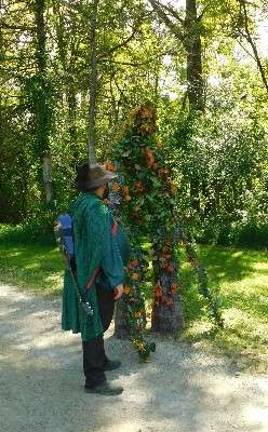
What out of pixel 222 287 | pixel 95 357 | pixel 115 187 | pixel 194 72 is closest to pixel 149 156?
pixel 115 187

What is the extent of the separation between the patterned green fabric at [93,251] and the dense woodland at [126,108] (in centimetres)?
747

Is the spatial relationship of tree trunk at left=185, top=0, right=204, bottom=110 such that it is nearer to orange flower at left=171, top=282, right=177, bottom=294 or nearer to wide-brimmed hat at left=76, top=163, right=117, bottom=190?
orange flower at left=171, top=282, right=177, bottom=294

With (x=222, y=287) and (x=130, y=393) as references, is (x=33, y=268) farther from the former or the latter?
(x=130, y=393)

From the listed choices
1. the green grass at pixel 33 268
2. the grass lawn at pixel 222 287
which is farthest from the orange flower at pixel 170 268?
the green grass at pixel 33 268

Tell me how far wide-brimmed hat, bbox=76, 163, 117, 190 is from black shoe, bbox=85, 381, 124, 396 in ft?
5.95

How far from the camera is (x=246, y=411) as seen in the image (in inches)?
199

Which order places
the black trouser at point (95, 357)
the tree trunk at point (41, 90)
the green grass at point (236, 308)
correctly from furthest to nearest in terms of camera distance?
1. the tree trunk at point (41, 90)
2. the green grass at point (236, 308)
3. the black trouser at point (95, 357)

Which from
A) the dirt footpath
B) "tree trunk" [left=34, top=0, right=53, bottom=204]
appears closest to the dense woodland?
"tree trunk" [left=34, top=0, right=53, bottom=204]

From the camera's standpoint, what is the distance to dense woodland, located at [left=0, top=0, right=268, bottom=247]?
1490 cm

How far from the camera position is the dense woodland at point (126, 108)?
48.9ft

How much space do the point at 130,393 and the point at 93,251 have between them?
1.35m

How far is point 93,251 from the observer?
5410 millimetres

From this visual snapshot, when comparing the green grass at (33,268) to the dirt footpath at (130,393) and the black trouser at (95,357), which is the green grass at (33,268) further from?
the black trouser at (95,357)

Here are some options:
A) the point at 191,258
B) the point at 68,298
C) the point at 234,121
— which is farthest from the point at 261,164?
the point at 68,298
